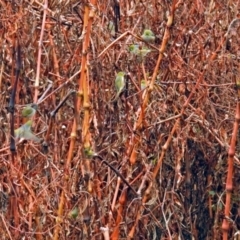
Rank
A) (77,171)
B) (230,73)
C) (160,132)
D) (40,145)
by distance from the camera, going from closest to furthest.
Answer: (77,171) < (40,145) < (160,132) < (230,73)

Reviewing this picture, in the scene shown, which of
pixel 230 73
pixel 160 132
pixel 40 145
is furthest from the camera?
pixel 230 73

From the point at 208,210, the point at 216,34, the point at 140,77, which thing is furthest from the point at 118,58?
the point at 208,210

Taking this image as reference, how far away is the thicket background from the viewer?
168cm

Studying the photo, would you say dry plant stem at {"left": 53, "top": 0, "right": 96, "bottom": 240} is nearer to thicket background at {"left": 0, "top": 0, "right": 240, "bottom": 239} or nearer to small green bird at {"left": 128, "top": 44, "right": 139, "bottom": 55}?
thicket background at {"left": 0, "top": 0, "right": 240, "bottom": 239}

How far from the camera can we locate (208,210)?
212 centimetres

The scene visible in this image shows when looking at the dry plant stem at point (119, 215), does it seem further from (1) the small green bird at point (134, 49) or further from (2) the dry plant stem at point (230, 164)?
(1) the small green bird at point (134, 49)

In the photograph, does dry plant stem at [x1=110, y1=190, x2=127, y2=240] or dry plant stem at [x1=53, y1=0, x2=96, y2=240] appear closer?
dry plant stem at [x1=53, y1=0, x2=96, y2=240]

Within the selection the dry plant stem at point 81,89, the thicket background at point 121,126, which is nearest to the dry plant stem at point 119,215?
the thicket background at point 121,126

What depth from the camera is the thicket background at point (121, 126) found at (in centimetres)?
168

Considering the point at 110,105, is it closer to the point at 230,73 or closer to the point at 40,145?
the point at 40,145

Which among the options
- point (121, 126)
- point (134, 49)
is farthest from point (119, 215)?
point (134, 49)

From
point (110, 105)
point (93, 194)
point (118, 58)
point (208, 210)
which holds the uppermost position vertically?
point (118, 58)

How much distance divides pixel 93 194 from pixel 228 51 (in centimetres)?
79

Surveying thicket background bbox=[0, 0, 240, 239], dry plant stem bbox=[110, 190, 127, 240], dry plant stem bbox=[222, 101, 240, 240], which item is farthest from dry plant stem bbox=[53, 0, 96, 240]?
dry plant stem bbox=[222, 101, 240, 240]
